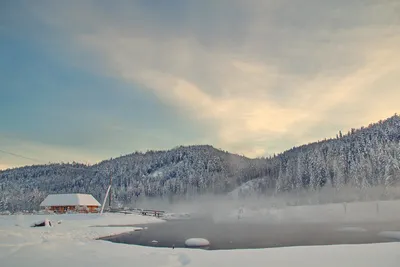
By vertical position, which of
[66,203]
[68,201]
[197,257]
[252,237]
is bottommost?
[252,237]

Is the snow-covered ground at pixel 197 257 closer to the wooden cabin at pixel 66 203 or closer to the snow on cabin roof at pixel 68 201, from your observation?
the wooden cabin at pixel 66 203

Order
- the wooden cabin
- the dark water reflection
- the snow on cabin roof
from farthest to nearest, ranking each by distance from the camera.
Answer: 1. the snow on cabin roof
2. the wooden cabin
3. the dark water reflection

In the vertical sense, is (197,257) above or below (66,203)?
below

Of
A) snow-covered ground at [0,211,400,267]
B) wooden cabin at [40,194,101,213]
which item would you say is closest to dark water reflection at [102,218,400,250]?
snow-covered ground at [0,211,400,267]

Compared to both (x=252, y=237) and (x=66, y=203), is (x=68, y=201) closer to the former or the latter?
(x=66, y=203)

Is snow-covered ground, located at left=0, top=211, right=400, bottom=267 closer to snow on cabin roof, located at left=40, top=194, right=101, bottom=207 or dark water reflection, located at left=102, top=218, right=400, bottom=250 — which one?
dark water reflection, located at left=102, top=218, right=400, bottom=250

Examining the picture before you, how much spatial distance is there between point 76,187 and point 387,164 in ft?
536

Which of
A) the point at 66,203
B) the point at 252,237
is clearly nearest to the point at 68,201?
the point at 66,203

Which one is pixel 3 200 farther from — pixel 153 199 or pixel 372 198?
pixel 372 198

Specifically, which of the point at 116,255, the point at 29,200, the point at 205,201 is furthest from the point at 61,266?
the point at 205,201

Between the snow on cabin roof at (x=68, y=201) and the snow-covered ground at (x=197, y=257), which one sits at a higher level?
the snow on cabin roof at (x=68, y=201)

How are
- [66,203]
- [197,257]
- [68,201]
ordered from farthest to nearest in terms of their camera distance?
1. [68,201]
2. [66,203]
3. [197,257]

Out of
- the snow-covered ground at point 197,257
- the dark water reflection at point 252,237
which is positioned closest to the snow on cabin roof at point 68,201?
the dark water reflection at point 252,237

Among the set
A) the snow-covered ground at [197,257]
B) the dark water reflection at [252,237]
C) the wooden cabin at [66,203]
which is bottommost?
the dark water reflection at [252,237]
